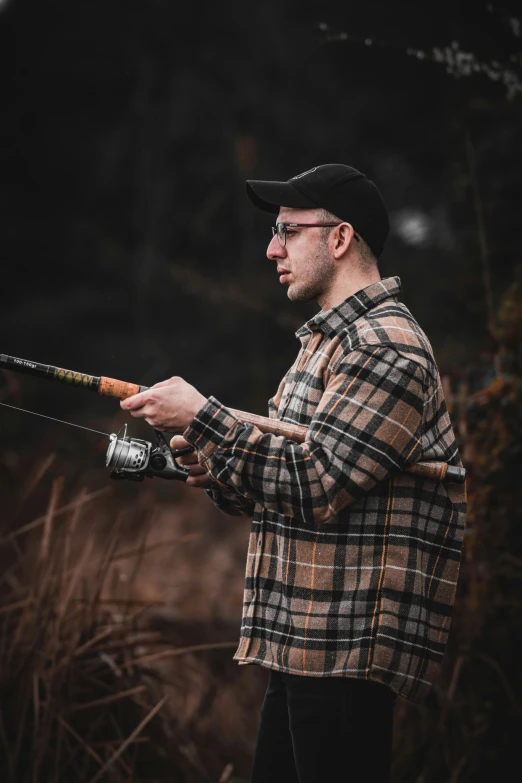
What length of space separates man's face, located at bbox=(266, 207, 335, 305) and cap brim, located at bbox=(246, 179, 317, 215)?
24 millimetres

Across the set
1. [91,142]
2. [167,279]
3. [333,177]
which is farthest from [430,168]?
[333,177]

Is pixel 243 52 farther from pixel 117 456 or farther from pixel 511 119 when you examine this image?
pixel 117 456

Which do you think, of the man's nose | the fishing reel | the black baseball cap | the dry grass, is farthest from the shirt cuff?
the dry grass

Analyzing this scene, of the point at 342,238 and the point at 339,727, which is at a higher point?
the point at 342,238

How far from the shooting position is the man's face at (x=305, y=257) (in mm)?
1990

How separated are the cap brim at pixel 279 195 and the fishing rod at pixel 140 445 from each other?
531mm

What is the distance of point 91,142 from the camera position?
378 inches

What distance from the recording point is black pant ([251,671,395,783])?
1.79 m

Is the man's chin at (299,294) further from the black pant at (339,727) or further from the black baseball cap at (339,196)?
the black pant at (339,727)

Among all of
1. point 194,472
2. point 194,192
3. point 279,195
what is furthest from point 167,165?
point 194,472

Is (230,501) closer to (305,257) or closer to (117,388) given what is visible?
(117,388)

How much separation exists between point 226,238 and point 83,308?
76.3 inches

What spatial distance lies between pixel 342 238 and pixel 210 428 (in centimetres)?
59

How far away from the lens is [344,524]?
1.83 meters
